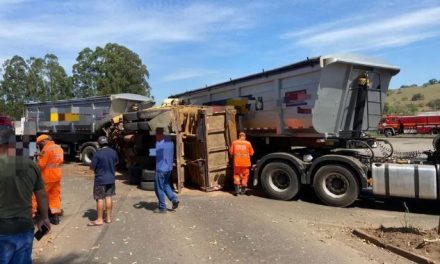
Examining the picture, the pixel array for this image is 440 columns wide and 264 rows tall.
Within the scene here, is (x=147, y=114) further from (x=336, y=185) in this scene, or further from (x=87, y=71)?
(x=87, y=71)

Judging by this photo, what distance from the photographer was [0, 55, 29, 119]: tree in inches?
2021

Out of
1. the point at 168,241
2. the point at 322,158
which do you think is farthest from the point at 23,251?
the point at 322,158

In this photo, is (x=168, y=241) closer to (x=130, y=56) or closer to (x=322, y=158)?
(x=322, y=158)

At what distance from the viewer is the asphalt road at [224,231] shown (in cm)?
636

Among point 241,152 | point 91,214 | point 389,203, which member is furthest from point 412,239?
point 91,214

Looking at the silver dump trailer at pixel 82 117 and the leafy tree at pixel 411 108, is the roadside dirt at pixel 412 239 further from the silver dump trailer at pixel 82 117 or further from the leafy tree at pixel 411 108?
the leafy tree at pixel 411 108

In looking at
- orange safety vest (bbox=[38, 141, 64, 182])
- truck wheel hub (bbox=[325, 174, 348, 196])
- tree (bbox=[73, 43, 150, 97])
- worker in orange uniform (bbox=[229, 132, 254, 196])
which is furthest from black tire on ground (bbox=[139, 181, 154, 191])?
tree (bbox=[73, 43, 150, 97])

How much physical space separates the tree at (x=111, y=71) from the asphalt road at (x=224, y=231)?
119 feet

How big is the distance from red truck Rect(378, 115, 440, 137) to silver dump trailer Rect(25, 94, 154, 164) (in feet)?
105

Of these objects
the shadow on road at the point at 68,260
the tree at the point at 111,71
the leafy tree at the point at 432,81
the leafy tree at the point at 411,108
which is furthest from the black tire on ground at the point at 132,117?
the leafy tree at the point at 432,81

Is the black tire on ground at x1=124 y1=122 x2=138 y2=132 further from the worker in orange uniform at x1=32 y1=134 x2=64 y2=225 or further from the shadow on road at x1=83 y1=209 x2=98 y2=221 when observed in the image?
the worker in orange uniform at x1=32 y1=134 x2=64 y2=225

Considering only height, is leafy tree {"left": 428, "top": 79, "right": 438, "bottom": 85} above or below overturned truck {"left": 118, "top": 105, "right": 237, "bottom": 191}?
above

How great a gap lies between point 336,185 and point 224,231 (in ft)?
11.7

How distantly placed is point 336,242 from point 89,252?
11.2 ft
